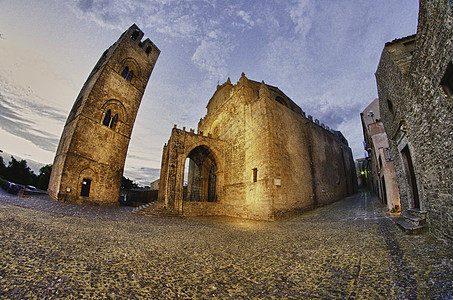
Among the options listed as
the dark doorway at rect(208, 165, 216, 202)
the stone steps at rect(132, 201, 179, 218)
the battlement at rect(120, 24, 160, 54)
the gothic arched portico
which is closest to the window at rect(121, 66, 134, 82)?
the battlement at rect(120, 24, 160, 54)

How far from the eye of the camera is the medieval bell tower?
1293 cm

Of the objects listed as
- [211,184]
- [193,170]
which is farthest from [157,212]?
[193,170]

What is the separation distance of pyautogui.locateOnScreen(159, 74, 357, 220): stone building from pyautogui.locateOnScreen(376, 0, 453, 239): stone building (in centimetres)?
547

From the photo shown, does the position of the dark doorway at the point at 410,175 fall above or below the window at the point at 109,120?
below

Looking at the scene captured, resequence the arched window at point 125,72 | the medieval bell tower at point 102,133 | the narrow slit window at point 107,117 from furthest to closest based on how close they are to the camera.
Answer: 1. the arched window at point 125,72
2. the narrow slit window at point 107,117
3. the medieval bell tower at point 102,133

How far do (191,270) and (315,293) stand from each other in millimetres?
1720

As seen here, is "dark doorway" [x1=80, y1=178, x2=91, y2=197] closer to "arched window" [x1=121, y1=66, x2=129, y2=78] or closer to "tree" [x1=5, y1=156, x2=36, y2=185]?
"arched window" [x1=121, y1=66, x2=129, y2=78]

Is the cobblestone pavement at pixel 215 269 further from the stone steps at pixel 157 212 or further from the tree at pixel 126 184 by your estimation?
the tree at pixel 126 184

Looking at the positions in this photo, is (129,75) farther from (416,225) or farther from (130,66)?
(416,225)

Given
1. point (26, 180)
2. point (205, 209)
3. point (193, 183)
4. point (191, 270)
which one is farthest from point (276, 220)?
point (26, 180)

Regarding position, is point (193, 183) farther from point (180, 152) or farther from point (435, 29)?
point (435, 29)

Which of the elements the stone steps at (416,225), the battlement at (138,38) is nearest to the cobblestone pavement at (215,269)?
the stone steps at (416,225)

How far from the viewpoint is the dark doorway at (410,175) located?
5.73 metres

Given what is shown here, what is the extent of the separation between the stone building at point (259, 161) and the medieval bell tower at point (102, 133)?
5851mm
